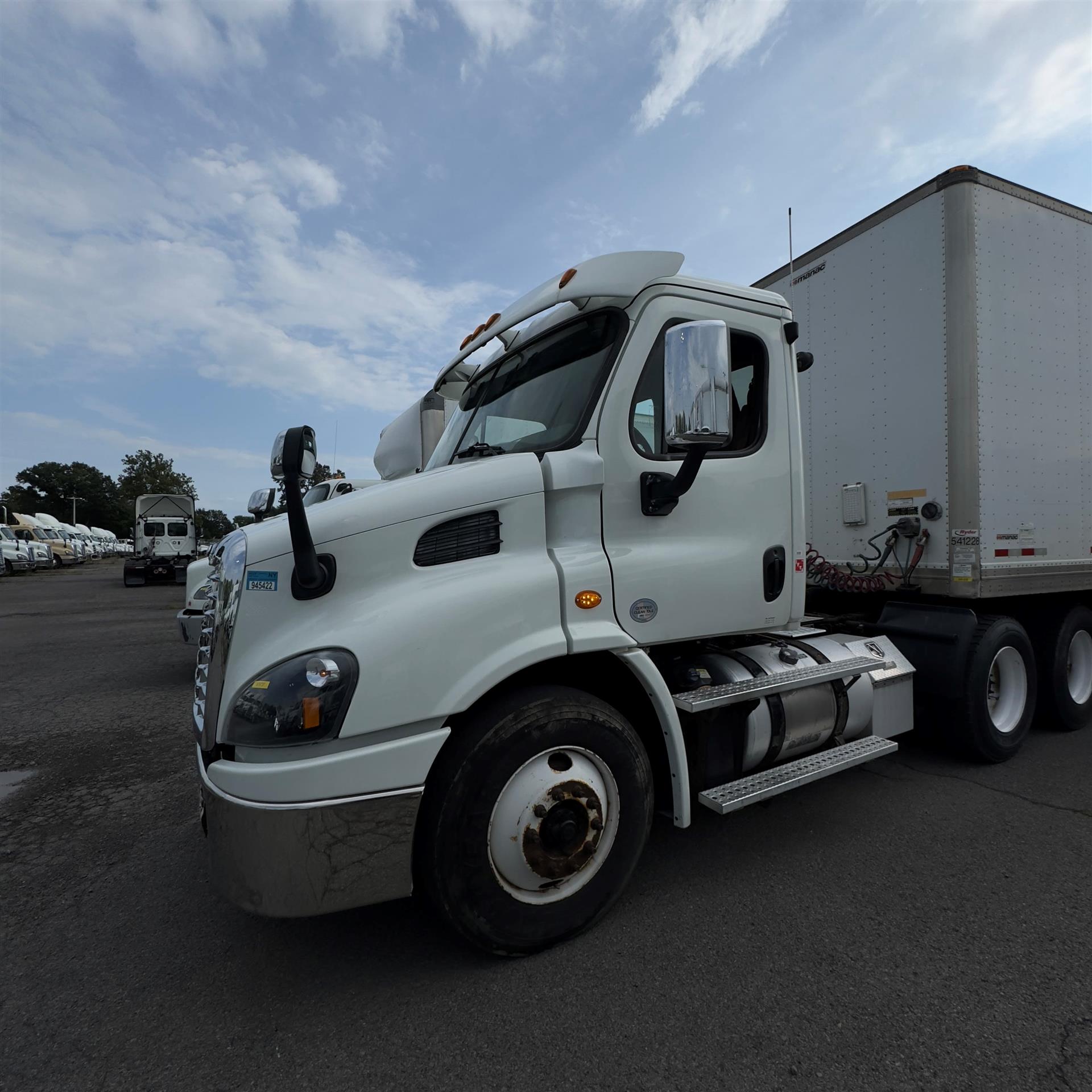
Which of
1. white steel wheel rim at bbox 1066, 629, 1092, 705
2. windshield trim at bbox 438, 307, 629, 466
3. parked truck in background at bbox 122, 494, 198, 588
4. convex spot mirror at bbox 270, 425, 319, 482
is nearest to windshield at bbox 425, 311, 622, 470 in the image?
windshield trim at bbox 438, 307, 629, 466

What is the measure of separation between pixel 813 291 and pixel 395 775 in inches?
185

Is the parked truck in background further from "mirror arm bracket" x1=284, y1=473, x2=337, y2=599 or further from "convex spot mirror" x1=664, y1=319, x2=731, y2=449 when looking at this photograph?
"convex spot mirror" x1=664, y1=319, x2=731, y2=449

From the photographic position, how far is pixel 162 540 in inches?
933

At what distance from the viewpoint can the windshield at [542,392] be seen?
2.88 meters

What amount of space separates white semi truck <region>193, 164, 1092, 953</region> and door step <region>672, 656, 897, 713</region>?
→ 2cm

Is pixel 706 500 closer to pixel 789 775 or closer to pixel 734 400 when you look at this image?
pixel 734 400

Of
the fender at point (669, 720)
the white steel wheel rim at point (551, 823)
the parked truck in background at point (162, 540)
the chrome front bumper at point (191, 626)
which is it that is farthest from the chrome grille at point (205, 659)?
the parked truck in background at point (162, 540)

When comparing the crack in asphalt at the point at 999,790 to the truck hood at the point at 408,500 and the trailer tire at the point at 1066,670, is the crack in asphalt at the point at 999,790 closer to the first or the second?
the trailer tire at the point at 1066,670

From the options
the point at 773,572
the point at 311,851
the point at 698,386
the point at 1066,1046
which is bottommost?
the point at 1066,1046

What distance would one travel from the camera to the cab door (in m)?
2.80

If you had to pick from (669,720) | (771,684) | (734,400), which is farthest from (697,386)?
(771,684)

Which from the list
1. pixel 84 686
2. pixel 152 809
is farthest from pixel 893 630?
pixel 84 686

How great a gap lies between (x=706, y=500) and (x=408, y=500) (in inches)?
53.9

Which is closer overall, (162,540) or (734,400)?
(734,400)
